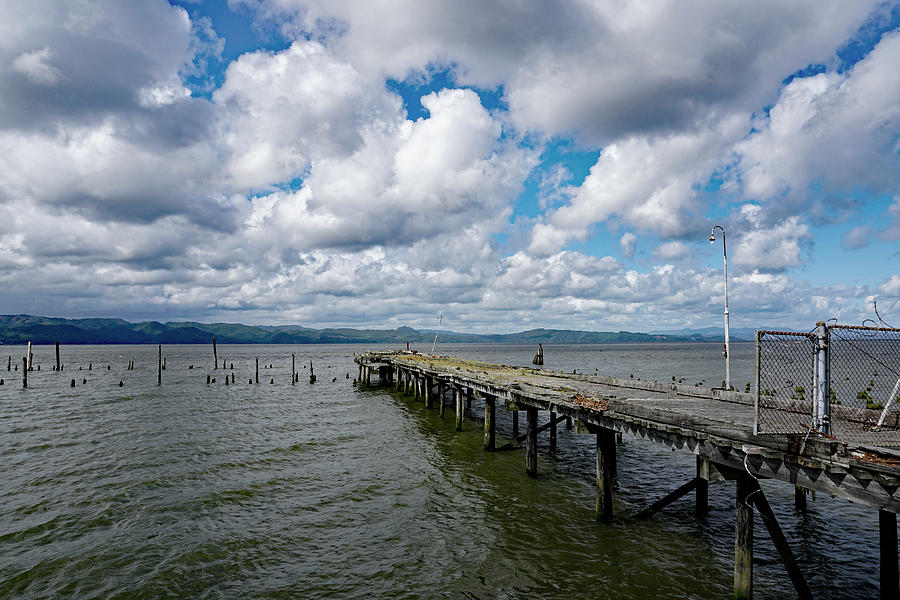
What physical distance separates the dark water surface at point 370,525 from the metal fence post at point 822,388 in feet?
15.1

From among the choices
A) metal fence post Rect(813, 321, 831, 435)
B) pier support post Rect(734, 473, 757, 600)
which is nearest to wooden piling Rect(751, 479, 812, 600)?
pier support post Rect(734, 473, 757, 600)

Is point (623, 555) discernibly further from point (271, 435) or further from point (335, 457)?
point (271, 435)

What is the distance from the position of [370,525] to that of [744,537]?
9.29 m

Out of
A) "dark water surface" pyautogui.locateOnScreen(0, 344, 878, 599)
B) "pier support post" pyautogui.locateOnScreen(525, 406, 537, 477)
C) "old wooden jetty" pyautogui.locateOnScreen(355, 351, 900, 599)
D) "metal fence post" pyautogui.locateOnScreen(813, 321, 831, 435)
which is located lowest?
"dark water surface" pyautogui.locateOnScreen(0, 344, 878, 599)

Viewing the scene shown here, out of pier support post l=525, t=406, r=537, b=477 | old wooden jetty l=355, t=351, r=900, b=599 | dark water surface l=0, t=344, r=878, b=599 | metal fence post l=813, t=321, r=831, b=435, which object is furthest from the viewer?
pier support post l=525, t=406, r=537, b=477

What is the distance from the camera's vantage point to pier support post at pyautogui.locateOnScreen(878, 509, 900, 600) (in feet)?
27.1

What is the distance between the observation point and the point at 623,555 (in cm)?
1099

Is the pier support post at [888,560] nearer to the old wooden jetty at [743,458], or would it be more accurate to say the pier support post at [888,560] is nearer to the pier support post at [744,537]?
the old wooden jetty at [743,458]

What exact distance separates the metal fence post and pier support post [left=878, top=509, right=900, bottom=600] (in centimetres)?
284

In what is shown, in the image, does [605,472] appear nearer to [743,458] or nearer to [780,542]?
[780,542]

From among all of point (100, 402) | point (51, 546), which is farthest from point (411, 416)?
point (100, 402)

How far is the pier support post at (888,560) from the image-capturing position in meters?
8.26

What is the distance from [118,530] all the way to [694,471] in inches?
772

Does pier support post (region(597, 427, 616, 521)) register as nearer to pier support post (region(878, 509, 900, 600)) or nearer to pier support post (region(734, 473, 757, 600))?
pier support post (region(734, 473, 757, 600))
